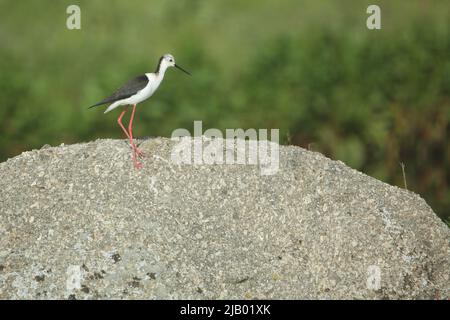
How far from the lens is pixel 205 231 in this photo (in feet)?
25.7

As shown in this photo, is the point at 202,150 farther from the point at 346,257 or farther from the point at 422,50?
the point at 422,50

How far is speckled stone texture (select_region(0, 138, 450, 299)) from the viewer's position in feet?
24.1

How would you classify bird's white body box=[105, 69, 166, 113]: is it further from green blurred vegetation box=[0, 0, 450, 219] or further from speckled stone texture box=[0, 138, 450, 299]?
green blurred vegetation box=[0, 0, 450, 219]

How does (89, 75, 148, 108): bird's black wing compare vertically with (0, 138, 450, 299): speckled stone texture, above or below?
→ above

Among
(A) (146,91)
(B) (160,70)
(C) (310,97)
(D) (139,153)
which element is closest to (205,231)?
(D) (139,153)

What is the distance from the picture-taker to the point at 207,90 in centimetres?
2073

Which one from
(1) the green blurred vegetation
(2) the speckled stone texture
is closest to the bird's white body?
(2) the speckled stone texture

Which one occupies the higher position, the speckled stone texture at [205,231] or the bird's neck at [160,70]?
the bird's neck at [160,70]

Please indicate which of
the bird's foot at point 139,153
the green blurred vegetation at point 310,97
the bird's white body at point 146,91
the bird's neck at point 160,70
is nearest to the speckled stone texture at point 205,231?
the bird's foot at point 139,153

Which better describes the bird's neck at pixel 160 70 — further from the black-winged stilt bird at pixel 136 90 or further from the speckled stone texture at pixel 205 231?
the speckled stone texture at pixel 205 231

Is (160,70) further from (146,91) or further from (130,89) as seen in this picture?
(130,89)

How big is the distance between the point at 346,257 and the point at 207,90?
1339 centimetres

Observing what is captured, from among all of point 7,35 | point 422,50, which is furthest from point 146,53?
point 422,50

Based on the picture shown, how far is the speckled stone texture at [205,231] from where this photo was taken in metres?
7.33
